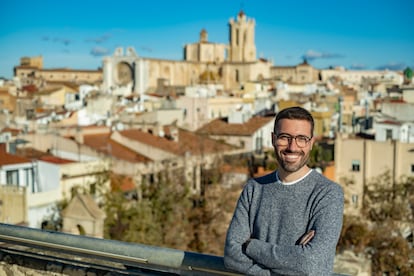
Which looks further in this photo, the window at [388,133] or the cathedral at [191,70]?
the cathedral at [191,70]

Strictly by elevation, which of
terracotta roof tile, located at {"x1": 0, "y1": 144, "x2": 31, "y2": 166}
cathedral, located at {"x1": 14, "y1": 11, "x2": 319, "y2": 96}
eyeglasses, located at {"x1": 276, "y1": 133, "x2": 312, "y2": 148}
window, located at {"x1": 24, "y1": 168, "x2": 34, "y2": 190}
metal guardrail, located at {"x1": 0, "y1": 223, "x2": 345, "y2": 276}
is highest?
cathedral, located at {"x1": 14, "y1": 11, "x2": 319, "y2": 96}

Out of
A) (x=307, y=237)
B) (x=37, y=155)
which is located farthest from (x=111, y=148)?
(x=307, y=237)

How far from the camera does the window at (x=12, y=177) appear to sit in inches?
657

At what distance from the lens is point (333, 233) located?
95.9 inches

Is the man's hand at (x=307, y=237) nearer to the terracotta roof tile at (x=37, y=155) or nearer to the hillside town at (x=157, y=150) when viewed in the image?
the hillside town at (x=157, y=150)

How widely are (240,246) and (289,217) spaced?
10.4 inches

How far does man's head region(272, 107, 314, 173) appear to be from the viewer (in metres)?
2.55

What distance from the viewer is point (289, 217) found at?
2518 millimetres

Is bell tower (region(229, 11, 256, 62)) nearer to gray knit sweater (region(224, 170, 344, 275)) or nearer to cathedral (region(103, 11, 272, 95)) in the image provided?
cathedral (region(103, 11, 272, 95))

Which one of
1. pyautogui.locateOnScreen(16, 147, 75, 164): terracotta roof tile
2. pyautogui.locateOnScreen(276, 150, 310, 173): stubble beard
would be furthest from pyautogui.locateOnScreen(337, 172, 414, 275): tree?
pyautogui.locateOnScreen(276, 150, 310, 173): stubble beard

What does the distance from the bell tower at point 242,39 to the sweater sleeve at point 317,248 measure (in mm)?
93174

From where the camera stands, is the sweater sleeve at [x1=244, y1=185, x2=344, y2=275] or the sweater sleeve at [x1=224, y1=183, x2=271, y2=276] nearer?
the sweater sleeve at [x1=244, y1=185, x2=344, y2=275]

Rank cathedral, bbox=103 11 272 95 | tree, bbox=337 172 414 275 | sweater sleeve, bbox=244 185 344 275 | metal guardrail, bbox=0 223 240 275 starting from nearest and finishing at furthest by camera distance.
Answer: sweater sleeve, bbox=244 185 344 275 < metal guardrail, bbox=0 223 240 275 < tree, bbox=337 172 414 275 < cathedral, bbox=103 11 272 95

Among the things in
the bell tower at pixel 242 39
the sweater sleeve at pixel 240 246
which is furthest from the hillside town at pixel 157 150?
the bell tower at pixel 242 39
